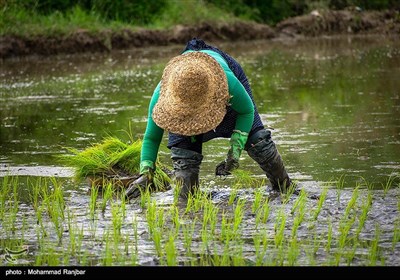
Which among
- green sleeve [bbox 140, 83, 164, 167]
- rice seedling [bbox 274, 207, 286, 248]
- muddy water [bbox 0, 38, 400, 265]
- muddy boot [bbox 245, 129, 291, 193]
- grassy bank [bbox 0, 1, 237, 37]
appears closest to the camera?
rice seedling [bbox 274, 207, 286, 248]

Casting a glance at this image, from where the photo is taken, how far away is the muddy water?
5996mm

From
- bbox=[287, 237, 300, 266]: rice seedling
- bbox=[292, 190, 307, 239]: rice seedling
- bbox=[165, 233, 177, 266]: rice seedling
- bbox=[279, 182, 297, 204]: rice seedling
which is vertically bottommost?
bbox=[279, 182, 297, 204]: rice seedling

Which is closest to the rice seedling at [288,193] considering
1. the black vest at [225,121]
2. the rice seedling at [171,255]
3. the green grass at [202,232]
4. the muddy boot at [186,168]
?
the green grass at [202,232]

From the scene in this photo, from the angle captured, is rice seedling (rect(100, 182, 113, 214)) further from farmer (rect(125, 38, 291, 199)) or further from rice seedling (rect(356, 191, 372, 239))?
rice seedling (rect(356, 191, 372, 239))

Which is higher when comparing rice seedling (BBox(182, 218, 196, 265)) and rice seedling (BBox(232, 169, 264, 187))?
rice seedling (BBox(182, 218, 196, 265))

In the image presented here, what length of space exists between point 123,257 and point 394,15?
27.9 metres

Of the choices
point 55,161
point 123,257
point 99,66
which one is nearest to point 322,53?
point 99,66

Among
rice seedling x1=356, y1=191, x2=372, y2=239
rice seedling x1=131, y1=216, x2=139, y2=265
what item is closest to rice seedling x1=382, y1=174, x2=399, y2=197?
rice seedling x1=356, y1=191, x2=372, y2=239

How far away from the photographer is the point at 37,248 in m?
5.78

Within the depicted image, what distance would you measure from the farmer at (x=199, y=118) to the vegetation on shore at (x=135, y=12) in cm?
1579

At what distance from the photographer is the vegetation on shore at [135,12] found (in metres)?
23.1

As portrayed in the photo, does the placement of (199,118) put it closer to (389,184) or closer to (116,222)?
(116,222)

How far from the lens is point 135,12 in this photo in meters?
26.7
